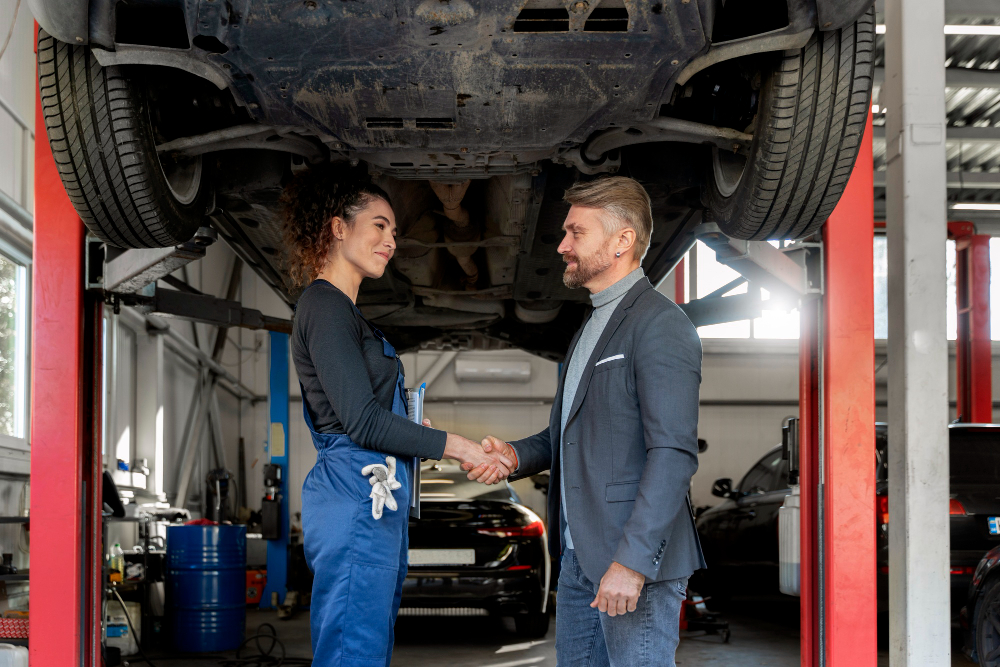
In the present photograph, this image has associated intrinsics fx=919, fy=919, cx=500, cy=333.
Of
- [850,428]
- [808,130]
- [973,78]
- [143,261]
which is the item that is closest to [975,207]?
[973,78]

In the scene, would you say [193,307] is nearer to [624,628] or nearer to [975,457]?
[624,628]

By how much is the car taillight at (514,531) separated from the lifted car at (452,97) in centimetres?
236

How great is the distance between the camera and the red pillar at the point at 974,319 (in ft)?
31.7

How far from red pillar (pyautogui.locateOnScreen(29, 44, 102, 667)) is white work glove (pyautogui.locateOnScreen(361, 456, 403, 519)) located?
181 centimetres

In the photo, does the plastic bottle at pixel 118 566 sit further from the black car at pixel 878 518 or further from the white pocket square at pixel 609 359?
the white pocket square at pixel 609 359

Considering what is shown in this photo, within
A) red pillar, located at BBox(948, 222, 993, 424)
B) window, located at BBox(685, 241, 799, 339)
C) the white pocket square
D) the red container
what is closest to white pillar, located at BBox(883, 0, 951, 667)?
the white pocket square

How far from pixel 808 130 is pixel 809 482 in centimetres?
154

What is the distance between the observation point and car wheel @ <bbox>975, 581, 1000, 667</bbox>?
4293mm

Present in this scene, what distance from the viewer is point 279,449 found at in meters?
7.04

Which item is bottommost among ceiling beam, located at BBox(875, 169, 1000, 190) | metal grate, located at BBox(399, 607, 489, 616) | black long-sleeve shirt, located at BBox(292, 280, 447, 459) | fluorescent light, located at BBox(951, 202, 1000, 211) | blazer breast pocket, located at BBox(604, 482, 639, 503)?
metal grate, located at BBox(399, 607, 489, 616)

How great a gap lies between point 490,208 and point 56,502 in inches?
75.4

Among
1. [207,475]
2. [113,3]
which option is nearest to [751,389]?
[207,475]

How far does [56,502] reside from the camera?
3.21 metres

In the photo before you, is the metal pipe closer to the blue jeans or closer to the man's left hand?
the blue jeans
